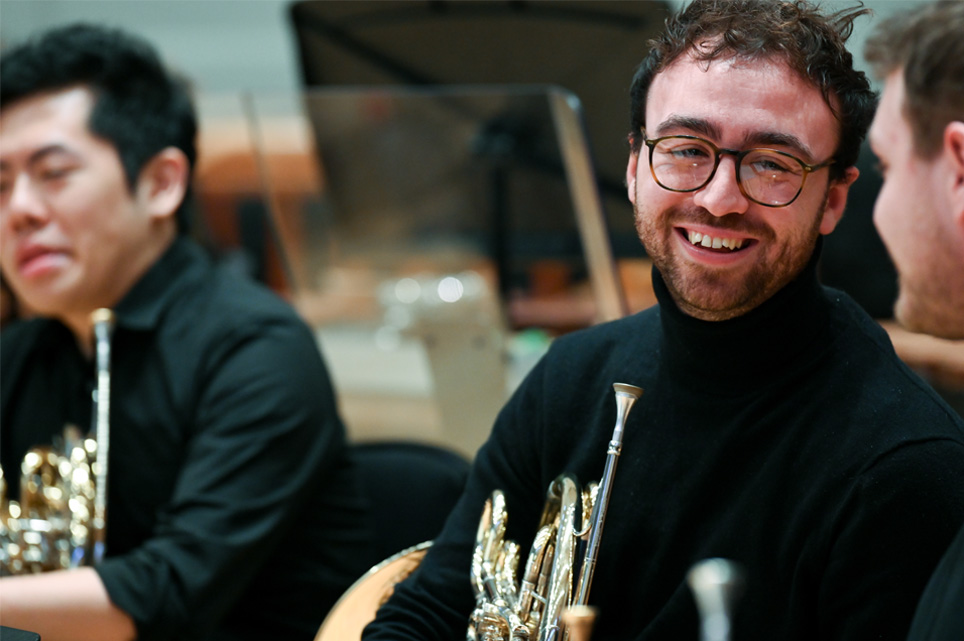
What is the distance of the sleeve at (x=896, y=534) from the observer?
78 centimetres

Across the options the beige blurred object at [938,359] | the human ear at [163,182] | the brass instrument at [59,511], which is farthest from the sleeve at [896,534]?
the human ear at [163,182]

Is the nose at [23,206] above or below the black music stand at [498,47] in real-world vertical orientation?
below

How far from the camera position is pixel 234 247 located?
2.83 meters

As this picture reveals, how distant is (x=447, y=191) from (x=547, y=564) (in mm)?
1262

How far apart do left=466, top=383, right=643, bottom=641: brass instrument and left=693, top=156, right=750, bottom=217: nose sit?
164 millimetres

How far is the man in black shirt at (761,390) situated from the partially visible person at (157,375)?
1.23 ft

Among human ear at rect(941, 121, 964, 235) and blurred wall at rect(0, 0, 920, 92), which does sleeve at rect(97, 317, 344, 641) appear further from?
blurred wall at rect(0, 0, 920, 92)

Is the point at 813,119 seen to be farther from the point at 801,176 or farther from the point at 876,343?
the point at 876,343

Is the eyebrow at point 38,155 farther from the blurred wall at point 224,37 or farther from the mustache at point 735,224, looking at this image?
the blurred wall at point 224,37

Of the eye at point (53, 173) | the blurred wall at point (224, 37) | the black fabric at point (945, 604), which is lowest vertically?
the black fabric at point (945, 604)

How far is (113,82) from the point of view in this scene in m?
1.45

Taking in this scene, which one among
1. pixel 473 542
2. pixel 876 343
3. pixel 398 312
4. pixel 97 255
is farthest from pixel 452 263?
pixel 876 343

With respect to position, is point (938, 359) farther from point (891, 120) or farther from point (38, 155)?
point (38, 155)

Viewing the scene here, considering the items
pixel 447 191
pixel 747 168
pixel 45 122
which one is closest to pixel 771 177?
pixel 747 168
